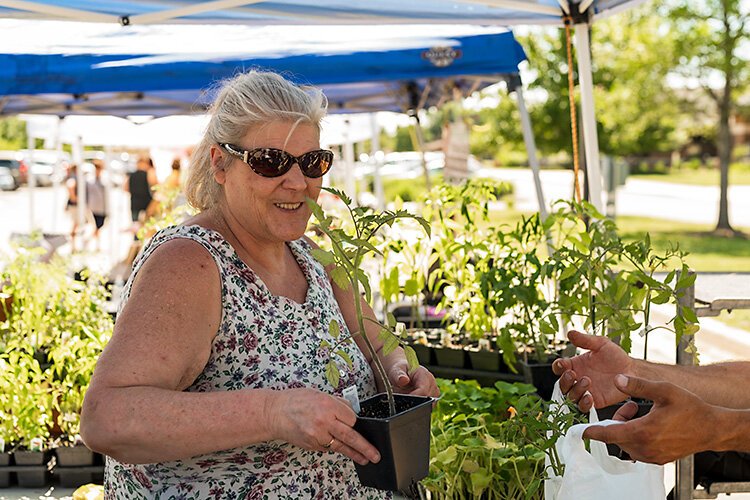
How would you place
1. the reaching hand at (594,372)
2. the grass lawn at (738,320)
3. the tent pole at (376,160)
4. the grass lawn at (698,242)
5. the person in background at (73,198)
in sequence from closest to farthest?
the reaching hand at (594,372)
the grass lawn at (738,320)
the tent pole at (376,160)
the grass lawn at (698,242)
the person in background at (73,198)

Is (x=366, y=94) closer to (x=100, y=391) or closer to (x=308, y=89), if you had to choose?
(x=308, y=89)

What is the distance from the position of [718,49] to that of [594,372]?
1324 cm

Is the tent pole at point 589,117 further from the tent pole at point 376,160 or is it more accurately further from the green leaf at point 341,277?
the tent pole at point 376,160

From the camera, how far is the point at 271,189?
6.22ft

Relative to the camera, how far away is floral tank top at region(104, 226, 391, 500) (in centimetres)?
175

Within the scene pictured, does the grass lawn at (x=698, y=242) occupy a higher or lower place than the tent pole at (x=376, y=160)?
lower

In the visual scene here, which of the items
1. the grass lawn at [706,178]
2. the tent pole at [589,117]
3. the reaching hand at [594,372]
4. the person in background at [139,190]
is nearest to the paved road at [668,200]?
the grass lawn at [706,178]

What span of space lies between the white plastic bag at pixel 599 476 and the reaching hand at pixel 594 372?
0.26 ft

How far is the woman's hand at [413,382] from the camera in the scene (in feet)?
6.62

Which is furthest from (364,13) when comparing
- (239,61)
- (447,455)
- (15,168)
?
(15,168)

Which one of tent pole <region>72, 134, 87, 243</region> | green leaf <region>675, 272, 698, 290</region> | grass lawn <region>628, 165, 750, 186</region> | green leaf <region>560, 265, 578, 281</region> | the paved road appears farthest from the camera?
grass lawn <region>628, 165, 750, 186</region>

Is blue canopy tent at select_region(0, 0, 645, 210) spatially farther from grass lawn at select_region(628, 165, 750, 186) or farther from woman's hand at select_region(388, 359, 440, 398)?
grass lawn at select_region(628, 165, 750, 186)

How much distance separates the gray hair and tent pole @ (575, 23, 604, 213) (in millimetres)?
2207

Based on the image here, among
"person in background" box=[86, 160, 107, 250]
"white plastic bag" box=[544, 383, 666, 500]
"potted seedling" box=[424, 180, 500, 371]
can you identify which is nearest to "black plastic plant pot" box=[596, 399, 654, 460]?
"white plastic bag" box=[544, 383, 666, 500]
